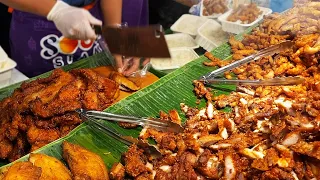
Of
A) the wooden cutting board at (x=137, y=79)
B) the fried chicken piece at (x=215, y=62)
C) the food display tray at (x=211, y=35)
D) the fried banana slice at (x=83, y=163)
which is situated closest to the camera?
the fried banana slice at (x=83, y=163)

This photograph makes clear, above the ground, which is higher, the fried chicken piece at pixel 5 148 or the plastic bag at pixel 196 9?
the plastic bag at pixel 196 9

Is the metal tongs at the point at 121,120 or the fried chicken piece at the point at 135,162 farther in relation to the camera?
the metal tongs at the point at 121,120

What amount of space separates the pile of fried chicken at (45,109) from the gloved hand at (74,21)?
1.20 ft

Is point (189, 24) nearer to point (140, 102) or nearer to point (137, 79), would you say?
point (137, 79)

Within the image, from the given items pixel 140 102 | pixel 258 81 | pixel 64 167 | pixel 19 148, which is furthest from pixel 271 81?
pixel 19 148

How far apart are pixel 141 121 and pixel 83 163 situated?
2.08 feet

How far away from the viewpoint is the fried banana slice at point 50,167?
2275 mm

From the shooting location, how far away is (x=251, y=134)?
264 cm

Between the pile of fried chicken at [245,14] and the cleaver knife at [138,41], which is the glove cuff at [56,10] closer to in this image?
the cleaver knife at [138,41]

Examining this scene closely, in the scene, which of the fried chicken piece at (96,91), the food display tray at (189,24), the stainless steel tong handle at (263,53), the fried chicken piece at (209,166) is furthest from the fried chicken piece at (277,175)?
the food display tray at (189,24)

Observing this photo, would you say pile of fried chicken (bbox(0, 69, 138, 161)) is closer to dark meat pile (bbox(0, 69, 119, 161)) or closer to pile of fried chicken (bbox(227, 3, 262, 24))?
dark meat pile (bbox(0, 69, 119, 161))

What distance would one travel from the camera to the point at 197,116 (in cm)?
304

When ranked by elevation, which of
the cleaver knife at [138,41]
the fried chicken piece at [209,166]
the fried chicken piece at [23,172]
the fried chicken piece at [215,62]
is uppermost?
the cleaver knife at [138,41]

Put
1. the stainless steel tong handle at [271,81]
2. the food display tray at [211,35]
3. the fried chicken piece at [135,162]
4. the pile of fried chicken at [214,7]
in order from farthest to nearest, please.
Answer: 1. the pile of fried chicken at [214,7]
2. the food display tray at [211,35]
3. the stainless steel tong handle at [271,81]
4. the fried chicken piece at [135,162]
